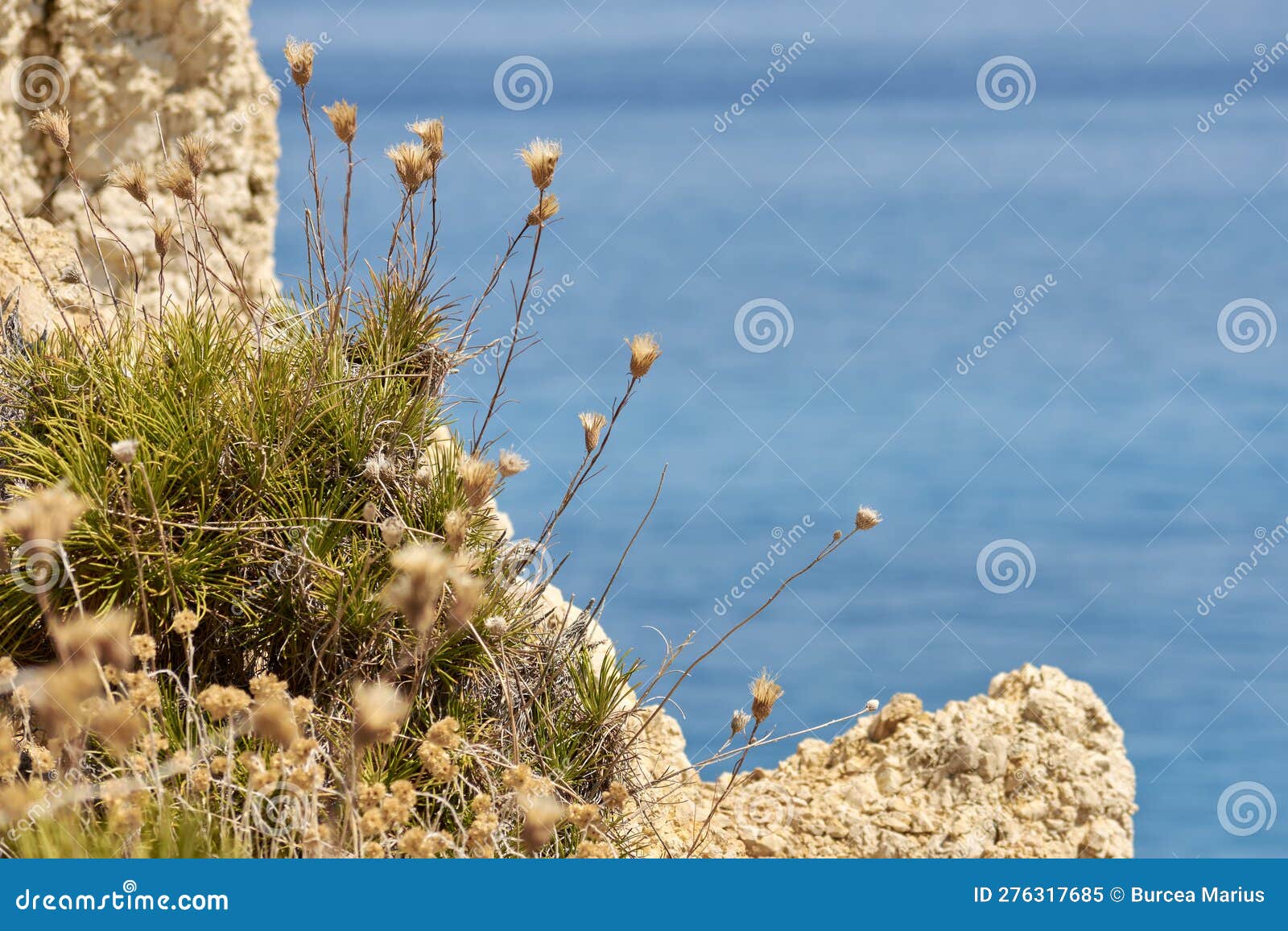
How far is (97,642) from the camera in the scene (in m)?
3.39

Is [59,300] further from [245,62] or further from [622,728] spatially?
[245,62]

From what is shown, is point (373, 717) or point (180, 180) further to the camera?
point (180, 180)

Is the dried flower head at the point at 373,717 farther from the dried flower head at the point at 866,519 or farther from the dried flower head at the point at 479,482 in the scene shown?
the dried flower head at the point at 866,519

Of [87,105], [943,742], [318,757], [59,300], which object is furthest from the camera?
[87,105]

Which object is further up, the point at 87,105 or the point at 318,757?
the point at 87,105

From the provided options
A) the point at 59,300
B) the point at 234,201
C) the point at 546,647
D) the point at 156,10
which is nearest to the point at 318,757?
the point at 546,647

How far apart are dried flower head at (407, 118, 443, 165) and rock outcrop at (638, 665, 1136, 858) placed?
12.5 feet

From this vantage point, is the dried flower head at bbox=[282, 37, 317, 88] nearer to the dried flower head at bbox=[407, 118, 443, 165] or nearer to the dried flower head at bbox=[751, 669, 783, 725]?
the dried flower head at bbox=[407, 118, 443, 165]

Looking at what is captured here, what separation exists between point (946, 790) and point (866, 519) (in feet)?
11.2

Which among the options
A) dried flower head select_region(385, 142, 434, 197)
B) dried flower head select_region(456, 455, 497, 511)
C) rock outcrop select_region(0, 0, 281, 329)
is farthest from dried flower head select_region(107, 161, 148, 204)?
rock outcrop select_region(0, 0, 281, 329)

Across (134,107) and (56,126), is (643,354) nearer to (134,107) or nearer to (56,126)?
(56,126)

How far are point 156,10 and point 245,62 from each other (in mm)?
905

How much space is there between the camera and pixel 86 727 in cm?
326

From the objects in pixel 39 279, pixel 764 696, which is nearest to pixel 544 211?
pixel 764 696
